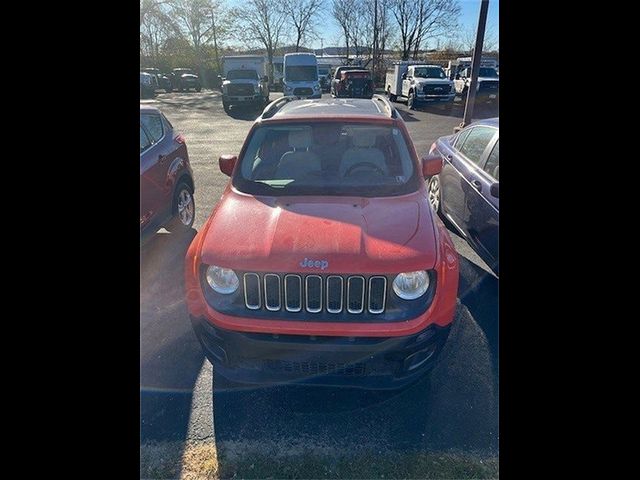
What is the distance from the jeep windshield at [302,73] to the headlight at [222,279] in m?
20.3

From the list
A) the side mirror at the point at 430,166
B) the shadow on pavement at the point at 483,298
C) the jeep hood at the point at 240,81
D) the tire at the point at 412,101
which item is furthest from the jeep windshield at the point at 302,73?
the side mirror at the point at 430,166

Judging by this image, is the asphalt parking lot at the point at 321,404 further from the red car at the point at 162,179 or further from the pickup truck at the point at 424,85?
the pickup truck at the point at 424,85

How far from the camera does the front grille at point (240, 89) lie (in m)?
18.8

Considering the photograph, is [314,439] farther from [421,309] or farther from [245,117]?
[245,117]

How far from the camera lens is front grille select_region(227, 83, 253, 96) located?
18.8m

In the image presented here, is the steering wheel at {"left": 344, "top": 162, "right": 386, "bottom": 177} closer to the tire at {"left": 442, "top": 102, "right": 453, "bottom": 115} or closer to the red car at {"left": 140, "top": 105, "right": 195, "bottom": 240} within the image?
the red car at {"left": 140, "top": 105, "right": 195, "bottom": 240}

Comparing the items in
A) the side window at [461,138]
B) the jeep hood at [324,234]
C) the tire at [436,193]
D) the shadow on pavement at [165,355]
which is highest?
the side window at [461,138]

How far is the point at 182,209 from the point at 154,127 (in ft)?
3.48

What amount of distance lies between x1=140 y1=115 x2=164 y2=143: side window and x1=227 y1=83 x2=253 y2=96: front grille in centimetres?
1587
